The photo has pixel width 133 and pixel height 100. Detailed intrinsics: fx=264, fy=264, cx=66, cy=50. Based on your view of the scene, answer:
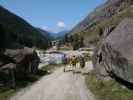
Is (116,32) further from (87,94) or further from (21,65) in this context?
(21,65)

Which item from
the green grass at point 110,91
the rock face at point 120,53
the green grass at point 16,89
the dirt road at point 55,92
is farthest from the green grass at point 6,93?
the rock face at point 120,53

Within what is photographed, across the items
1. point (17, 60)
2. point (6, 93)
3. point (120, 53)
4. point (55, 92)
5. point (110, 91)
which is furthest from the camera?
point (17, 60)

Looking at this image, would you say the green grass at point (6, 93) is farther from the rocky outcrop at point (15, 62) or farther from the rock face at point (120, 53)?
the rock face at point (120, 53)

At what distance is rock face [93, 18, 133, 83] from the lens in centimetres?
1995

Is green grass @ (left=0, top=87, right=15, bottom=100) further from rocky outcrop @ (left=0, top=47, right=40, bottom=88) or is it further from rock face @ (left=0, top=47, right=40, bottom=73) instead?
rock face @ (left=0, top=47, right=40, bottom=73)

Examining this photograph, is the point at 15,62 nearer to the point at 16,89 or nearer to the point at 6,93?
the point at 16,89

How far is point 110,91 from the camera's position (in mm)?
22000

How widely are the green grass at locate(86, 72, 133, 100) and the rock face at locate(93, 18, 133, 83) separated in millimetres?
1037

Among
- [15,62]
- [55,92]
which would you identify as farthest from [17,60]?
[55,92]

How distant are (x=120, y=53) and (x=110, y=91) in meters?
3.42

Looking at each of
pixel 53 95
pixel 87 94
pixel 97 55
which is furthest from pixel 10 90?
pixel 97 55

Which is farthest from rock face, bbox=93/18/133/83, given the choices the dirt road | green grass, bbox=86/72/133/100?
the dirt road

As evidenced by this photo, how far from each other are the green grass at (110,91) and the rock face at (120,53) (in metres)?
1.04

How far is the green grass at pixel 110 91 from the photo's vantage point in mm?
20044
